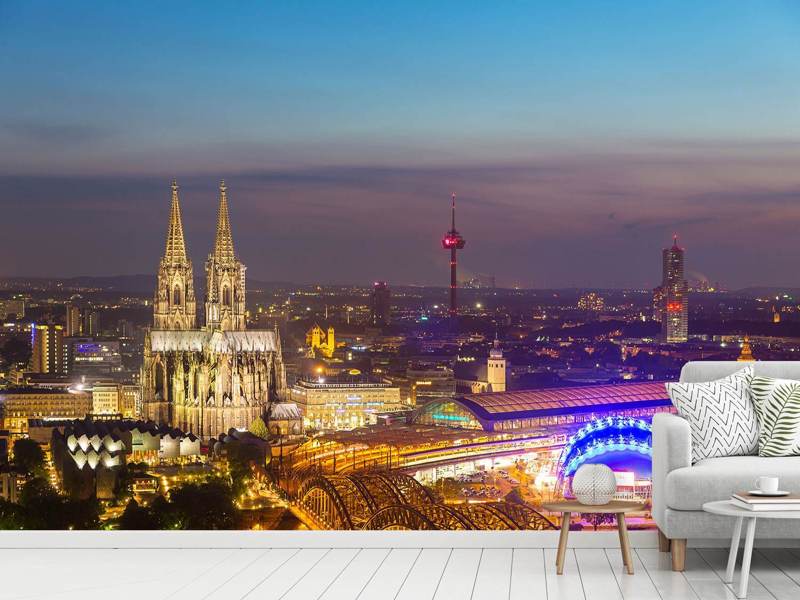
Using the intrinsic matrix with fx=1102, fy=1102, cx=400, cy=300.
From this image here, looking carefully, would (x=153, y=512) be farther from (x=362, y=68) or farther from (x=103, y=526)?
(x=362, y=68)

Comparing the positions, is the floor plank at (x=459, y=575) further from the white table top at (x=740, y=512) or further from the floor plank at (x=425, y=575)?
the white table top at (x=740, y=512)

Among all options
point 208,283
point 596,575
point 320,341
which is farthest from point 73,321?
point 596,575

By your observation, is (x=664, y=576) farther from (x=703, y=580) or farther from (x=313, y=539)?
(x=313, y=539)

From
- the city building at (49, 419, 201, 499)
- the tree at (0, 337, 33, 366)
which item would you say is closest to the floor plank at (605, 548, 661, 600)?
the city building at (49, 419, 201, 499)

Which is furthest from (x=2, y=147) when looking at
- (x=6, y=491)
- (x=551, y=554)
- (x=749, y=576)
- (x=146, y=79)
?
(x=749, y=576)

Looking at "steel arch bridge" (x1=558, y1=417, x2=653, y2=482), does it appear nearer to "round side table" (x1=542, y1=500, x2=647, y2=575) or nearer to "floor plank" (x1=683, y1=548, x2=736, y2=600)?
"floor plank" (x1=683, y1=548, x2=736, y2=600)

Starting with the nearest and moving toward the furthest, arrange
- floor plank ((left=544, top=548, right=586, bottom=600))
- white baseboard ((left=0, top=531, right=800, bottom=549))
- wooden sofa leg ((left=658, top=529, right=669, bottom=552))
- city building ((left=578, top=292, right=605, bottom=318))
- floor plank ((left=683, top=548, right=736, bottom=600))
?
floor plank ((left=683, top=548, right=736, bottom=600)), floor plank ((left=544, top=548, right=586, bottom=600)), wooden sofa leg ((left=658, top=529, right=669, bottom=552)), white baseboard ((left=0, top=531, right=800, bottom=549)), city building ((left=578, top=292, right=605, bottom=318))

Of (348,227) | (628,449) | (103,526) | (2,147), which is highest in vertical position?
(2,147)
